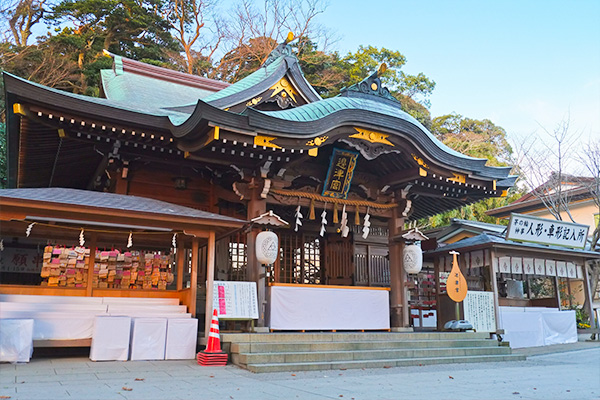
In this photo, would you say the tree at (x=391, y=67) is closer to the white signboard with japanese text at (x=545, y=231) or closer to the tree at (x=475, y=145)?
the tree at (x=475, y=145)

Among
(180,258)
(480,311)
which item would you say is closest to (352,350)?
(180,258)

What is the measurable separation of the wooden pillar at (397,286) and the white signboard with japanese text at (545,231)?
340 cm

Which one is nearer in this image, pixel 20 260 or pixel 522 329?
pixel 20 260

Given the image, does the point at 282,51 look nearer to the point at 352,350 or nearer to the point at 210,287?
the point at 210,287

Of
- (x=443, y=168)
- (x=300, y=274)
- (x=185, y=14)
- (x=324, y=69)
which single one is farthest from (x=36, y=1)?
(x=443, y=168)

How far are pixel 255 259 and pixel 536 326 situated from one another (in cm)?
874

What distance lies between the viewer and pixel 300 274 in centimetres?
1277

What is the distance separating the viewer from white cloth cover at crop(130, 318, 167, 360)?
7809 mm

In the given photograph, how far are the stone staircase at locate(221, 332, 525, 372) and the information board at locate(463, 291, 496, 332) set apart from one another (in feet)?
3.09

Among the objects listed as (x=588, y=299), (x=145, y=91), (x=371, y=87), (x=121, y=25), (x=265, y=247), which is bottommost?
(x=588, y=299)

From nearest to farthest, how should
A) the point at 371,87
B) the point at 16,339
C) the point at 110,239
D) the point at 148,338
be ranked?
the point at 16,339
the point at 148,338
the point at 110,239
the point at 371,87

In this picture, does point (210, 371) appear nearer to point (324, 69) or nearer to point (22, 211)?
point (22, 211)

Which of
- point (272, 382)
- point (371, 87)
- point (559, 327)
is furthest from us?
point (559, 327)

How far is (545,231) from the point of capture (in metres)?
13.5
